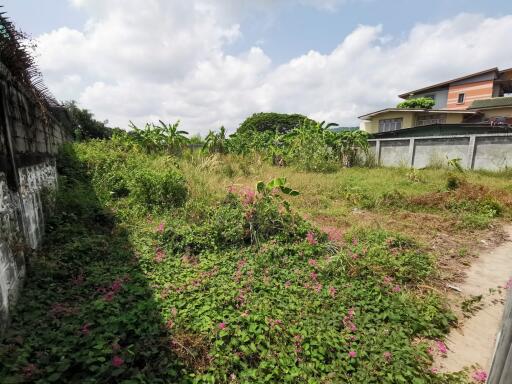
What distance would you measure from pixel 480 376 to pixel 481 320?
89 centimetres

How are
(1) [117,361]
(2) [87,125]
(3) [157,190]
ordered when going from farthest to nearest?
(2) [87,125] < (3) [157,190] < (1) [117,361]

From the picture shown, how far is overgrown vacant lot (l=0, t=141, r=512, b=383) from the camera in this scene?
1.92 metres

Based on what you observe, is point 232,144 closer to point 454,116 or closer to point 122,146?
point 122,146

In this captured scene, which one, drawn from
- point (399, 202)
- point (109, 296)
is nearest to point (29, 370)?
point (109, 296)

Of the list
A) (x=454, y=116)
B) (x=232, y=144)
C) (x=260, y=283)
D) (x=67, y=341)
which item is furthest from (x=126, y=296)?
(x=454, y=116)

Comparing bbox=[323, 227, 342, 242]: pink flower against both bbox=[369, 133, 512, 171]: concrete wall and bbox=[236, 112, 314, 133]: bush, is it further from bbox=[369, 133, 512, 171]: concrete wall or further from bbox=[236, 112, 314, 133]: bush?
bbox=[236, 112, 314, 133]: bush

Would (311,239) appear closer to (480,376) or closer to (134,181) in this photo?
(480,376)

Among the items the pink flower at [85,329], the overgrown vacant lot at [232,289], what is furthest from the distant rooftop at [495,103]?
the pink flower at [85,329]

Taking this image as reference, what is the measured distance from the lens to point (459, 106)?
22.1 meters

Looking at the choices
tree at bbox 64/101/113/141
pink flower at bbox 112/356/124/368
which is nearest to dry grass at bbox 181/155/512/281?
pink flower at bbox 112/356/124/368

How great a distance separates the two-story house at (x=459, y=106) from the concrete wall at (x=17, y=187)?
824 inches

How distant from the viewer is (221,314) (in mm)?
2436

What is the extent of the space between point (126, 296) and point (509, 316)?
9.29ft

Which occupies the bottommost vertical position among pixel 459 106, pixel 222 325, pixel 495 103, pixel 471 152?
pixel 222 325
